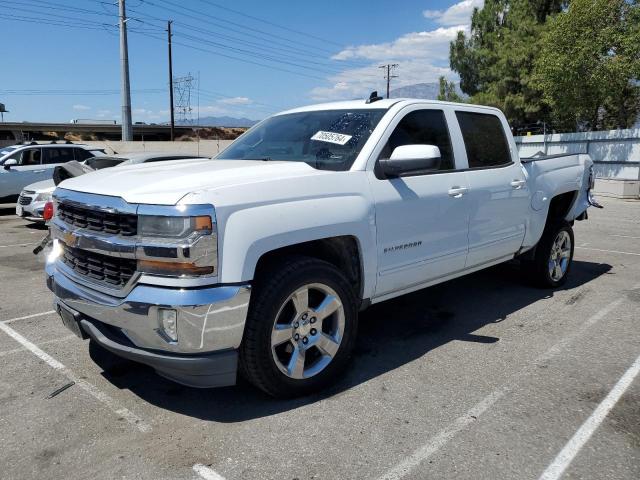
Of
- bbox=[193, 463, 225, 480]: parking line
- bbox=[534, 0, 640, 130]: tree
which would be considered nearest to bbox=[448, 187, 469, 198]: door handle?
bbox=[193, 463, 225, 480]: parking line

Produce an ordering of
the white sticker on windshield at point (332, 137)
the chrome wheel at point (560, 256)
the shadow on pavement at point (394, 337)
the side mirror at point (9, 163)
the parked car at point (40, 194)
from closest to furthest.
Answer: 1. the shadow on pavement at point (394, 337)
2. the white sticker on windshield at point (332, 137)
3. the chrome wheel at point (560, 256)
4. the parked car at point (40, 194)
5. the side mirror at point (9, 163)

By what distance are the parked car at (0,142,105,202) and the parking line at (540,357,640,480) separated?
13962mm

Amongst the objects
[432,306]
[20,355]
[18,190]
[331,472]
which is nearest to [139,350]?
[331,472]

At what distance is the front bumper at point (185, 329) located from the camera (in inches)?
111

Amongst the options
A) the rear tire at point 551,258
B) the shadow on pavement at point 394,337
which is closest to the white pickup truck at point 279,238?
the shadow on pavement at point 394,337

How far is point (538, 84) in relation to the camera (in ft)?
79.7

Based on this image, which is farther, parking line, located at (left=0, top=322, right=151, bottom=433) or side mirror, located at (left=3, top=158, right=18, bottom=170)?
side mirror, located at (left=3, top=158, right=18, bottom=170)

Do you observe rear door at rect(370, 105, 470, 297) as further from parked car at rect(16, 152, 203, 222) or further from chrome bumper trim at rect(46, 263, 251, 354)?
parked car at rect(16, 152, 203, 222)

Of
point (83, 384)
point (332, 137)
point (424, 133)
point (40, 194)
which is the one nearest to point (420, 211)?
point (424, 133)

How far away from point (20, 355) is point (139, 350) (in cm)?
182

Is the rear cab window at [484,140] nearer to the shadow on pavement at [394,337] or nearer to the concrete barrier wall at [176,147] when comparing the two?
the shadow on pavement at [394,337]

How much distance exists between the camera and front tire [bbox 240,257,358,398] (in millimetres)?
3062

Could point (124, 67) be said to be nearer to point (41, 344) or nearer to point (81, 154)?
point (81, 154)

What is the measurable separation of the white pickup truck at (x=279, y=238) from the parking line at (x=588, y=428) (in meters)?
1.39
